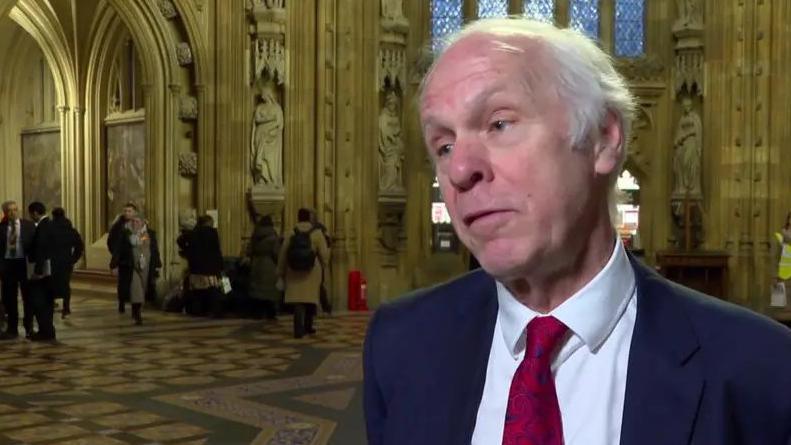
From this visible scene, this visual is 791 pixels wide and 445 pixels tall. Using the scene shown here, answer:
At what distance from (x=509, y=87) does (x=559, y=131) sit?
0.08 metres

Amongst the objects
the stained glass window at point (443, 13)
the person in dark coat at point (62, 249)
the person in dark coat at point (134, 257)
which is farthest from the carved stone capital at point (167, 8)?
the stained glass window at point (443, 13)

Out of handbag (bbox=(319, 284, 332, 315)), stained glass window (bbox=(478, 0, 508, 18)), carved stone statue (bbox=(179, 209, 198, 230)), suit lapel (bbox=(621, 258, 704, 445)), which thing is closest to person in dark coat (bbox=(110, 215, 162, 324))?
carved stone statue (bbox=(179, 209, 198, 230))

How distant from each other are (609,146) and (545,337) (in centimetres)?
25

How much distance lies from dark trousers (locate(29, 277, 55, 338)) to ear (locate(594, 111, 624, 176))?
961 centimetres

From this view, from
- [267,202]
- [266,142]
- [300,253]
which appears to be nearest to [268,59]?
[266,142]

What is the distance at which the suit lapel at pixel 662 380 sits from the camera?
3.62 feet

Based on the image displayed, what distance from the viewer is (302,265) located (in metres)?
9.81

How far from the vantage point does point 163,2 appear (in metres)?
13.1

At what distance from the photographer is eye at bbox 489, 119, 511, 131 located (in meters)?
1.10

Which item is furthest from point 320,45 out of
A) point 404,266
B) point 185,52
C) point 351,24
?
point 404,266

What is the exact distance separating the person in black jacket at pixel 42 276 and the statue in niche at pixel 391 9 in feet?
19.4

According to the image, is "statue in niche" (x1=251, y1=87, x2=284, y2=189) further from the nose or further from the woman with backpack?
the nose

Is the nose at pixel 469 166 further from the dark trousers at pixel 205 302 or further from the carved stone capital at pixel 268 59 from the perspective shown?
the carved stone capital at pixel 268 59

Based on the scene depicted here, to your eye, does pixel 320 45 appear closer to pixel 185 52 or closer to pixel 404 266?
pixel 185 52
